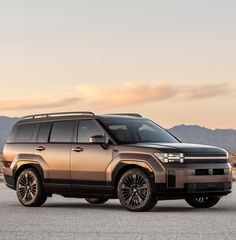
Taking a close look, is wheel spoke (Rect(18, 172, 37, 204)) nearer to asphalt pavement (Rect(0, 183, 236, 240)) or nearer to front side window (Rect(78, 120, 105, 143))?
asphalt pavement (Rect(0, 183, 236, 240))

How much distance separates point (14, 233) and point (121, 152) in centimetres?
482

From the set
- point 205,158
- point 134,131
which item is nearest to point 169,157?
point 205,158

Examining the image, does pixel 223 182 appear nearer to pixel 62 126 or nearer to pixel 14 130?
pixel 62 126

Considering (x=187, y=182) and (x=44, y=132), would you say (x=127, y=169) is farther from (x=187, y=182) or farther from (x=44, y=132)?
(x=44, y=132)

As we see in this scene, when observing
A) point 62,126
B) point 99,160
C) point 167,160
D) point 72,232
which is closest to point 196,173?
point 167,160

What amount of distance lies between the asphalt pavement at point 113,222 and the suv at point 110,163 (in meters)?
0.39

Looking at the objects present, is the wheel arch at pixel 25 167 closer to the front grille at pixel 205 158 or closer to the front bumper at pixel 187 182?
the front bumper at pixel 187 182

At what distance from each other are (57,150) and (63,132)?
1.40 ft

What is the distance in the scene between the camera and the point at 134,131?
17.0 meters

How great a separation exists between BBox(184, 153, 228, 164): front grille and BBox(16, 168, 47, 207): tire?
3.63 meters

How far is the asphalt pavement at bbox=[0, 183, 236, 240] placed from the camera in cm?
1129

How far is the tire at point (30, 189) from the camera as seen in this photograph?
1752 cm

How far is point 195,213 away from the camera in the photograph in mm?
15461

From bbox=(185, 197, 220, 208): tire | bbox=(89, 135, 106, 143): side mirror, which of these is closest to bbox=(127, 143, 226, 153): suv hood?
bbox=(89, 135, 106, 143): side mirror
